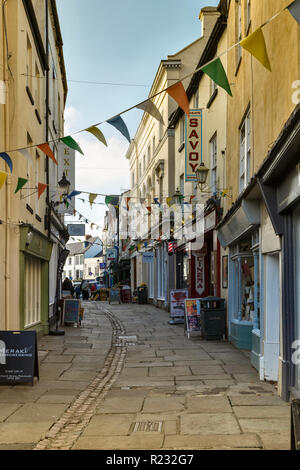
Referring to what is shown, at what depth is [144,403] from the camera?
23.2 ft

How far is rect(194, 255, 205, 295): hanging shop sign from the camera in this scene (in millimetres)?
18344

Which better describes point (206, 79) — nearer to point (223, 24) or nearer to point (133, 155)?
point (223, 24)

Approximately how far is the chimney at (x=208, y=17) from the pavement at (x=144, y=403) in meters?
15.1

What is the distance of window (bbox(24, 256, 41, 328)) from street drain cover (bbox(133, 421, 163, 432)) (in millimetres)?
7744

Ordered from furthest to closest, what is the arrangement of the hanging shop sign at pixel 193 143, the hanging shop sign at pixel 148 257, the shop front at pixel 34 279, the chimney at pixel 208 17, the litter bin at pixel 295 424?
1. the hanging shop sign at pixel 148 257
2. the chimney at pixel 208 17
3. the hanging shop sign at pixel 193 143
4. the shop front at pixel 34 279
5. the litter bin at pixel 295 424

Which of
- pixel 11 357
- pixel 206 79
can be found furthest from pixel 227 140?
pixel 11 357

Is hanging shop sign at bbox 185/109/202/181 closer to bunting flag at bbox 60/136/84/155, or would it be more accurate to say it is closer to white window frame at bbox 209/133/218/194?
white window frame at bbox 209/133/218/194

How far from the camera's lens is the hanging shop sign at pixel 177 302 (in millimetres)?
17328

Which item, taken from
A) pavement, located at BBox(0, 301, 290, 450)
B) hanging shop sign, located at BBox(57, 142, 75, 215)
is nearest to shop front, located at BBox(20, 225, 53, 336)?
pavement, located at BBox(0, 301, 290, 450)

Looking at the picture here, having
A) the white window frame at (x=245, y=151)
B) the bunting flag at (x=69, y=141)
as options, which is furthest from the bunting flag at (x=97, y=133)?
the white window frame at (x=245, y=151)

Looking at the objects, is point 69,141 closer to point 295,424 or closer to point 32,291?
point 295,424

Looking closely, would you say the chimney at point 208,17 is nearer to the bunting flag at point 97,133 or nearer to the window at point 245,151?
the window at point 245,151

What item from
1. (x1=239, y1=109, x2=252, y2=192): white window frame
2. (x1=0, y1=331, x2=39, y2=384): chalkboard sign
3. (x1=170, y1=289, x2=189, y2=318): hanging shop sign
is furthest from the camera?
(x1=170, y1=289, x2=189, y2=318): hanging shop sign
